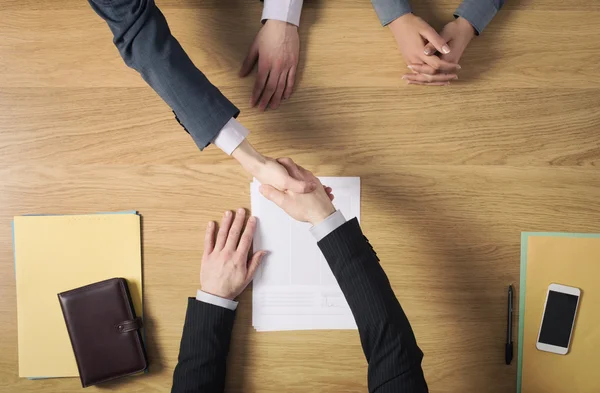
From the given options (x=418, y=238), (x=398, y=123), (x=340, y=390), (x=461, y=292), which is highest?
(x=398, y=123)

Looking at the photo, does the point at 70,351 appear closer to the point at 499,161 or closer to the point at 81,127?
the point at 81,127

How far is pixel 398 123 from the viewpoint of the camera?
973 millimetres

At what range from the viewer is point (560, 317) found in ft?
3.19

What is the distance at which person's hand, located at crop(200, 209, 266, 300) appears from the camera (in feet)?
3.10

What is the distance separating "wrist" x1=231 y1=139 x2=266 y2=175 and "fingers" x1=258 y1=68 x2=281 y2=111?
0.14 meters

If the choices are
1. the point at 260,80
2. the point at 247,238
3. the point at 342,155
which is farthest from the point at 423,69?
the point at 247,238

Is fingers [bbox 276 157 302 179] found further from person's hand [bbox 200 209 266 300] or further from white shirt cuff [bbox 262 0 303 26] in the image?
white shirt cuff [bbox 262 0 303 26]

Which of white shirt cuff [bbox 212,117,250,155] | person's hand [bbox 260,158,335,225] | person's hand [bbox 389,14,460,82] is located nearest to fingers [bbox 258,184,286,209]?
person's hand [bbox 260,158,335,225]

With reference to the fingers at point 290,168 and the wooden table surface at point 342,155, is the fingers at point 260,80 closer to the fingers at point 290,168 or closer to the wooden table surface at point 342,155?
the wooden table surface at point 342,155

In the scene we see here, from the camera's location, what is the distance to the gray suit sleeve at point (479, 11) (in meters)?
0.95

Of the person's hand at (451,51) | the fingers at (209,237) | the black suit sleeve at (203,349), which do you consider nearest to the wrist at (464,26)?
the person's hand at (451,51)

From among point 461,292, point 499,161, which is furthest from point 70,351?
point 499,161

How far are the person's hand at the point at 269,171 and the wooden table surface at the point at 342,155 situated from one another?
0.34 ft

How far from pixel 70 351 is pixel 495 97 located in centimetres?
111
